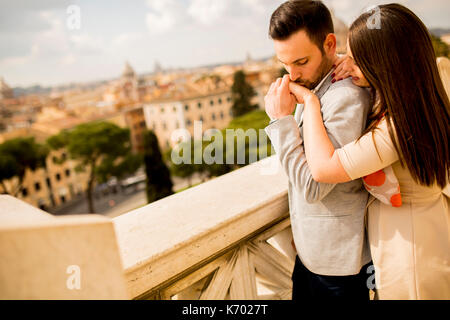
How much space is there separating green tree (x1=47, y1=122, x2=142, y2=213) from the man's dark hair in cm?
2406

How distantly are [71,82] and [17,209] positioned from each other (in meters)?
53.2

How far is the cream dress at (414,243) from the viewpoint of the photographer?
82 cm

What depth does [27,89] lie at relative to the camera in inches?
1652

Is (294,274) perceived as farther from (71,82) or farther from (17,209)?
(71,82)

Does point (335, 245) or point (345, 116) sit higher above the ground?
point (345, 116)

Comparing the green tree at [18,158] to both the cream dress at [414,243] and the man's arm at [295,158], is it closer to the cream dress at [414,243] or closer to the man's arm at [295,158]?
the man's arm at [295,158]

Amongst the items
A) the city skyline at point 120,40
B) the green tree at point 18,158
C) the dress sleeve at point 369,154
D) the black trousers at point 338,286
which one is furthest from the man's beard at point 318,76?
the city skyline at point 120,40

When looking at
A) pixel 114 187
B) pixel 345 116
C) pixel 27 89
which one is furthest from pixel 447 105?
pixel 27 89

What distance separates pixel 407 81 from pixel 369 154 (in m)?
0.17

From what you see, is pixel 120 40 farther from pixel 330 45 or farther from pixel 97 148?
pixel 330 45

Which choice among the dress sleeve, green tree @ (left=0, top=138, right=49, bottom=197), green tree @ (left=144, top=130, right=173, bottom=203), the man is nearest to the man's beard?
the man

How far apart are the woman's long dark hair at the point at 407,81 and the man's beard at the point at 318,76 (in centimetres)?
19
